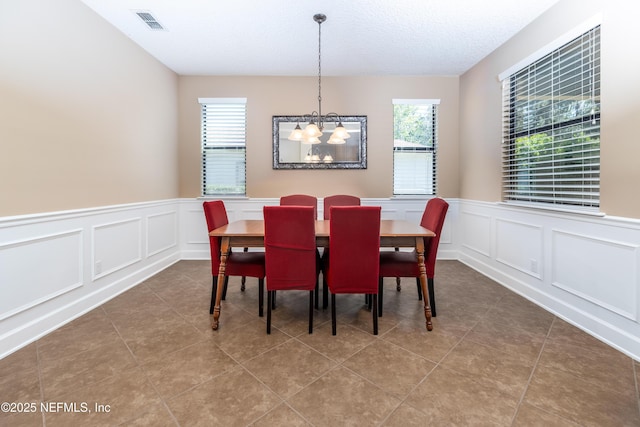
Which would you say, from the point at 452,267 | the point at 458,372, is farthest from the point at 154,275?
the point at 452,267

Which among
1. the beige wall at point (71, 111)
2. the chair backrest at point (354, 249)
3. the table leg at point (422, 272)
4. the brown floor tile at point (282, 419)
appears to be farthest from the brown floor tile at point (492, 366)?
the beige wall at point (71, 111)

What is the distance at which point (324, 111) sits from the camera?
425 cm

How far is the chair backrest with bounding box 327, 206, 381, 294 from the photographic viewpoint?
78.6 inches

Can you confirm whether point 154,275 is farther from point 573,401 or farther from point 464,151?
point 464,151

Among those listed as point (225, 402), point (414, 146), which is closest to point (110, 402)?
point (225, 402)

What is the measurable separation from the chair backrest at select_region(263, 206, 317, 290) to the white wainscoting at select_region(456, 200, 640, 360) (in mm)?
2100

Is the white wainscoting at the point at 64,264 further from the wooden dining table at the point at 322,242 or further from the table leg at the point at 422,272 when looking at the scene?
the table leg at the point at 422,272

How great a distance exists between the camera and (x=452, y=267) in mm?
3898

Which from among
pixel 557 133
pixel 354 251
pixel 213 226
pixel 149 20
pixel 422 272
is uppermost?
pixel 149 20

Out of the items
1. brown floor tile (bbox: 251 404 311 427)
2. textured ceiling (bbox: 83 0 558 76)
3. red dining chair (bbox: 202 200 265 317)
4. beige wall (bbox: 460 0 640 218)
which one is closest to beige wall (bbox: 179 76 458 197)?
textured ceiling (bbox: 83 0 558 76)

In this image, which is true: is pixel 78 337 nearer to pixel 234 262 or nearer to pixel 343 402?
pixel 234 262

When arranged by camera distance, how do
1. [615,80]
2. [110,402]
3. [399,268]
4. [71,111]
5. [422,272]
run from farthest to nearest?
1. [71,111]
2. [399,268]
3. [422,272]
4. [615,80]
5. [110,402]

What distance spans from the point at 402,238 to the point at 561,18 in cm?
239

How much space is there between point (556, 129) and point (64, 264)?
14.2ft
